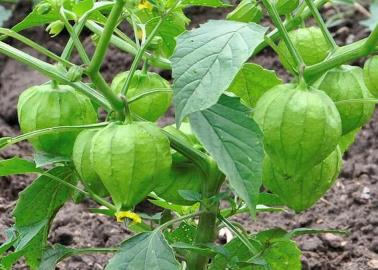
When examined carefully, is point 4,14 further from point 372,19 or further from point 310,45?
point 310,45

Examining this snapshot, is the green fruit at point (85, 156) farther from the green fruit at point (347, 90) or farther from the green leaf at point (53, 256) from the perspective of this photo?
the green fruit at point (347, 90)

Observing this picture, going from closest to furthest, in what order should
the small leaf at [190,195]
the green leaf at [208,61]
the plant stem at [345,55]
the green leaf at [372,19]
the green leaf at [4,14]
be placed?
the green leaf at [208,61], the plant stem at [345,55], the small leaf at [190,195], the green leaf at [372,19], the green leaf at [4,14]

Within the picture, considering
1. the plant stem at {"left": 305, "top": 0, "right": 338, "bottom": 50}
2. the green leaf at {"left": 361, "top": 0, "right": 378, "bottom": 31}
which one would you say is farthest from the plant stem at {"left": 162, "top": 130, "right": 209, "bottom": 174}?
the green leaf at {"left": 361, "top": 0, "right": 378, "bottom": 31}

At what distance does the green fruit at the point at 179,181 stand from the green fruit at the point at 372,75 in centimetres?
26

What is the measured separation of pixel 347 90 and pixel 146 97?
0.89 feet

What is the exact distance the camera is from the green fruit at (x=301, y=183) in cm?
109

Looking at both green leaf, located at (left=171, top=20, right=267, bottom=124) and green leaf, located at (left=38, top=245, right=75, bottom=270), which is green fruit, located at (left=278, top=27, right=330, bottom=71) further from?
green leaf, located at (left=38, top=245, right=75, bottom=270)

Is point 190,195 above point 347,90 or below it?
below

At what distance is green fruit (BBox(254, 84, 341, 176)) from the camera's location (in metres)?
0.99

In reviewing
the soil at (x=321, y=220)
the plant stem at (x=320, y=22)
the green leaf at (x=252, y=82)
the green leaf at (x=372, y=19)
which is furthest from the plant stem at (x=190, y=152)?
the green leaf at (x=372, y=19)

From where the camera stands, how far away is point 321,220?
1.96 m

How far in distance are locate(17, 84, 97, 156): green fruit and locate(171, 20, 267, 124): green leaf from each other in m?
0.23

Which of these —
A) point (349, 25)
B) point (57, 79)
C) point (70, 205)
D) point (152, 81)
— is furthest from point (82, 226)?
point (349, 25)

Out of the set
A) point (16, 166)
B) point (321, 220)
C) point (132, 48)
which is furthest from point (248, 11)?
point (321, 220)
